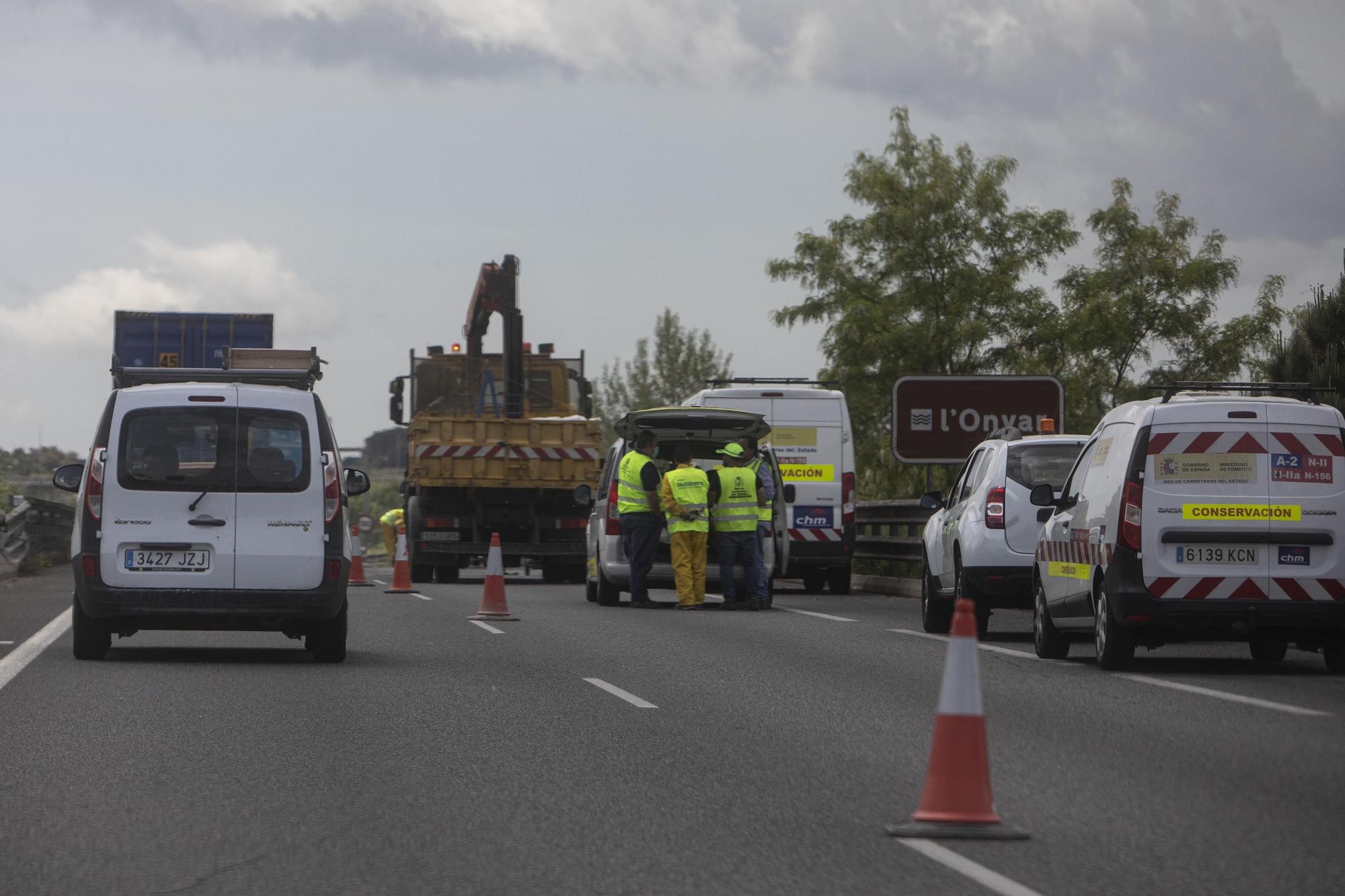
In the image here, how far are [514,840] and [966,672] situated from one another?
172 centimetres

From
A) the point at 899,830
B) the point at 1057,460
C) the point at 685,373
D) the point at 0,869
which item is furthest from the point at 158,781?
the point at 685,373

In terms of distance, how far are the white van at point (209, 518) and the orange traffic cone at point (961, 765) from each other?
23.4ft

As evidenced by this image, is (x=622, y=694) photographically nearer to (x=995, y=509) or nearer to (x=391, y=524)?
(x=995, y=509)

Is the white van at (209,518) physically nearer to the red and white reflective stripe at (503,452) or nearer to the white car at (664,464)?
the white car at (664,464)

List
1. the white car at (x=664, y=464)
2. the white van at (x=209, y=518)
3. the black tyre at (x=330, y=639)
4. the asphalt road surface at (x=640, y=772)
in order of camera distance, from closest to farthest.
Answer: the asphalt road surface at (x=640, y=772) < the white van at (x=209, y=518) < the black tyre at (x=330, y=639) < the white car at (x=664, y=464)

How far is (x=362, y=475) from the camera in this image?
1487 centimetres

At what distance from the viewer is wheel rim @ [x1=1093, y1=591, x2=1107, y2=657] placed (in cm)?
1254

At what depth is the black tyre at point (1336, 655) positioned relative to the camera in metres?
12.5

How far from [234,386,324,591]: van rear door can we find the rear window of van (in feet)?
19.0

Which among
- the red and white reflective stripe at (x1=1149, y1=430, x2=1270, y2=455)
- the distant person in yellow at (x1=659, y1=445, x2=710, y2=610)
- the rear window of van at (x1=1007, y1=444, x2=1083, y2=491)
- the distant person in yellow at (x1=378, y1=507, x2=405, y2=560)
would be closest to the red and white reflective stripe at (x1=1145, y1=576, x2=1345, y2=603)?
the red and white reflective stripe at (x1=1149, y1=430, x2=1270, y2=455)

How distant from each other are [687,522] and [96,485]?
26.2 feet

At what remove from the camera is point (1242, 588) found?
1210cm

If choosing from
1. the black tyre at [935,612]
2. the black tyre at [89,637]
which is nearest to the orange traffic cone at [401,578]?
the black tyre at [935,612]

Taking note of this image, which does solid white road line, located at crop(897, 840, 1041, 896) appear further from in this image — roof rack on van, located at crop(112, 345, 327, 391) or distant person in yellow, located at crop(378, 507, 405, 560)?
distant person in yellow, located at crop(378, 507, 405, 560)
